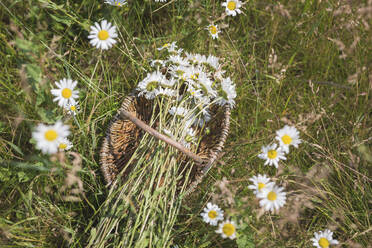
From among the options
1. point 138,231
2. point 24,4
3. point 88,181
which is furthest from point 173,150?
point 24,4

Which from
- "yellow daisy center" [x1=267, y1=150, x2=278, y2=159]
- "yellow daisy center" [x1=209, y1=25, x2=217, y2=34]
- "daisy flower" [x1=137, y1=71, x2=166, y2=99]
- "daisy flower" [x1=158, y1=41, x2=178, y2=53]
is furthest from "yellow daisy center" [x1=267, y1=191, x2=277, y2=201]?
"yellow daisy center" [x1=209, y1=25, x2=217, y2=34]

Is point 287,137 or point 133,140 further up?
point 133,140

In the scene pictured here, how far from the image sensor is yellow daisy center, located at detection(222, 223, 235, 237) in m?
1.05

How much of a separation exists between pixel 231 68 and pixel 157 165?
76cm

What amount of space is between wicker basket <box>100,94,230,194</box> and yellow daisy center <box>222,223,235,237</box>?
331 mm

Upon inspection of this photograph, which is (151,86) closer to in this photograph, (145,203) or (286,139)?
(145,203)

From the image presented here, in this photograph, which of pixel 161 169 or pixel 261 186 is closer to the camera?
pixel 261 186

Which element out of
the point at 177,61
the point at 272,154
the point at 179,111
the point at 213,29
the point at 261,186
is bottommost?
the point at 261,186

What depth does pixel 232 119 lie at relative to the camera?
157 centimetres

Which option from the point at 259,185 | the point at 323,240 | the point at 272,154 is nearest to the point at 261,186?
the point at 259,185

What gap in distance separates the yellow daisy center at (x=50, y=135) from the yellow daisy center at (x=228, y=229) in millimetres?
613

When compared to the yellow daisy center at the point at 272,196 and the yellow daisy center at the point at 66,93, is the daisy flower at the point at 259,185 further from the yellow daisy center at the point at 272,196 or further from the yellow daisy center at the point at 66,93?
the yellow daisy center at the point at 66,93

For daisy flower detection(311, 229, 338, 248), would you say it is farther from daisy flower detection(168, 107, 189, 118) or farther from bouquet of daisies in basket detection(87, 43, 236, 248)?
daisy flower detection(168, 107, 189, 118)

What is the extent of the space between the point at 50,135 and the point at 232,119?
89 cm
